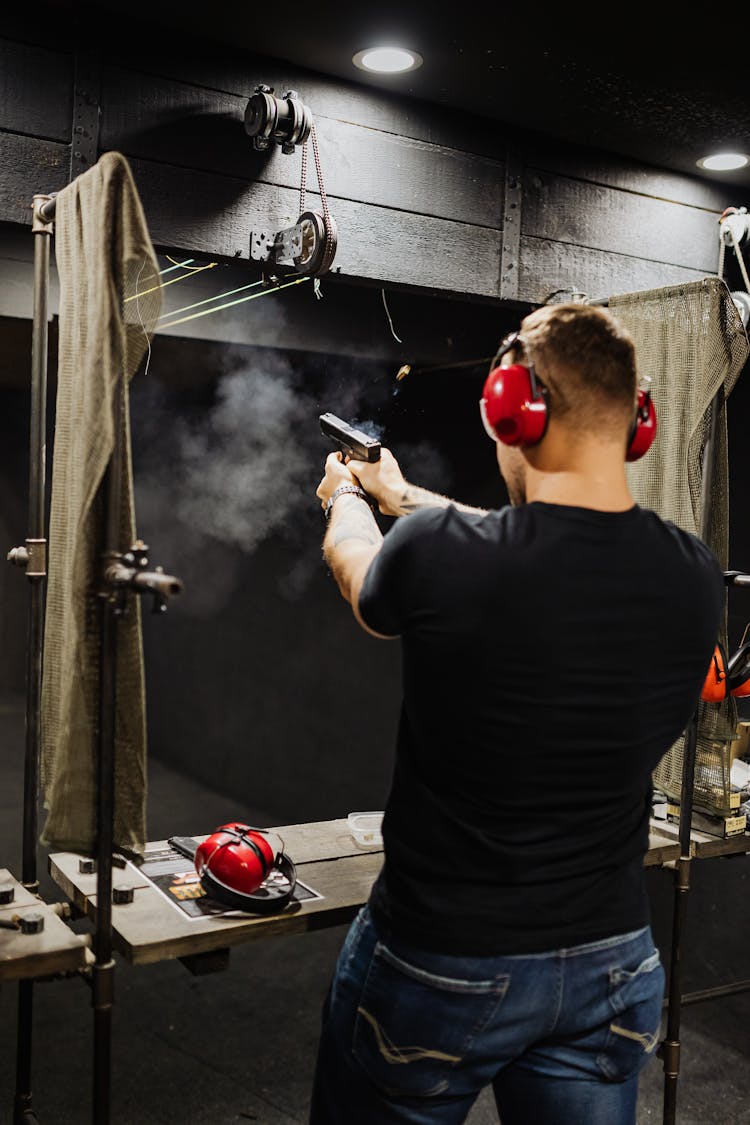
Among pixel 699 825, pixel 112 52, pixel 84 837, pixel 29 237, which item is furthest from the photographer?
pixel 29 237

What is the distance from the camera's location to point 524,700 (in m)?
1.47

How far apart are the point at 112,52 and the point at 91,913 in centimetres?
218

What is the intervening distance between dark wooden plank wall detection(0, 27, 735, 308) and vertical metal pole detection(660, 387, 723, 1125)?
0.99 meters

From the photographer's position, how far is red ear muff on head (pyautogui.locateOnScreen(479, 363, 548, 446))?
1.54 metres

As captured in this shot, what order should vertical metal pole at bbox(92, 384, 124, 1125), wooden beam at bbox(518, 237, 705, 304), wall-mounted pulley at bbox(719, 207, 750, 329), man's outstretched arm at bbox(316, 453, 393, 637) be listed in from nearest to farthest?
man's outstretched arm at bbox(316, 453, 393, 637), vertical metal pole at bbox(92, 384, 124, 1125), wooden beam at bbox(518, 237, 705, 304), wall-mounted pulley at bbox(719, 207, 750, 329)

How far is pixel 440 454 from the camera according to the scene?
539 centimetres

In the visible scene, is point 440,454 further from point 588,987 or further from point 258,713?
point 588,987

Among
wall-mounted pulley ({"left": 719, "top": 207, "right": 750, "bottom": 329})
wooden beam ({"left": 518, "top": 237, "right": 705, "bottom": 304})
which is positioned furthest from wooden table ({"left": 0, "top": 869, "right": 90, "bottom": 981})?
wall-mounted pulley ({"left": 719, "top": 207, "right": 750, "bottom": 329})

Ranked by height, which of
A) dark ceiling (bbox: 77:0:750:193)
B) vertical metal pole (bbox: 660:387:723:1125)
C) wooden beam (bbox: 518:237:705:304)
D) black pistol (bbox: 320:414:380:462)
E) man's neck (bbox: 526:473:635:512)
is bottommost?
vertical metal pole (bbox: 660:387:723:1125)

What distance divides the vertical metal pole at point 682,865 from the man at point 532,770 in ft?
4.29

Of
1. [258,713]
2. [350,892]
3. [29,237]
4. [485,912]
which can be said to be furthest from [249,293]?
[485,912]

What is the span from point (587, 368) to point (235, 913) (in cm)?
144

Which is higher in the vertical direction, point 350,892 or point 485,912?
point 485,912

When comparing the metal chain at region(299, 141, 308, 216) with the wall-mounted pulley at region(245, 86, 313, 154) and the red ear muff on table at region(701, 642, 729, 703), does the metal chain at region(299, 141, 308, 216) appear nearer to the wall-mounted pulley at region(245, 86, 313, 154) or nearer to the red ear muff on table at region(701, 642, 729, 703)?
the wall-mounted pulley at region(245, 86, 313, 154)
